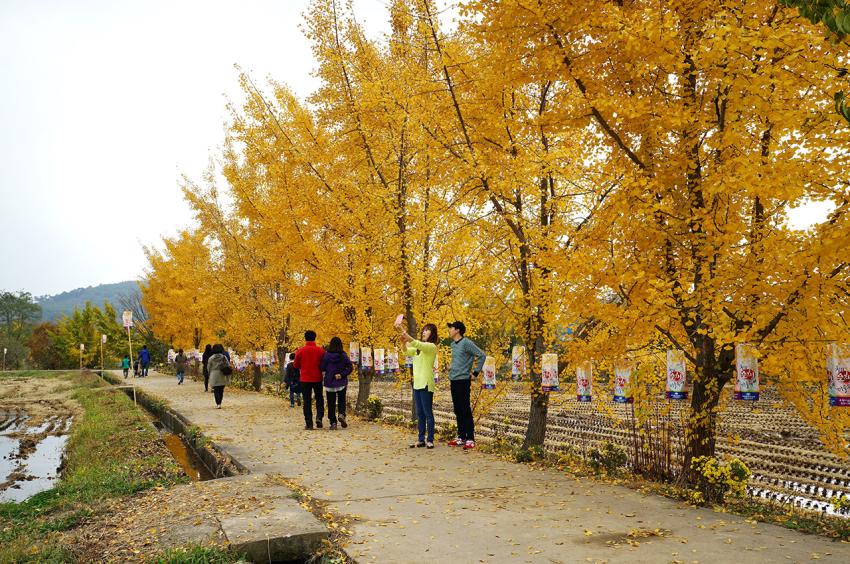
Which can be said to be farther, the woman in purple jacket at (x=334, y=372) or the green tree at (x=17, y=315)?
the green tree at (x=17, y=315)

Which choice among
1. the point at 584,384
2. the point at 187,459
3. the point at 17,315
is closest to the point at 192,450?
the point at 187,459

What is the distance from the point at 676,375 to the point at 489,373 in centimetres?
381

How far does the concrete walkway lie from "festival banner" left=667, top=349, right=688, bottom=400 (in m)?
1.05

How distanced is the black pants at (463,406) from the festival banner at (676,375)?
3.32m

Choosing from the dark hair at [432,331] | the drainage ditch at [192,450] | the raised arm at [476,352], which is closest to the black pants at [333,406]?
the drainage ditch at [192,450]

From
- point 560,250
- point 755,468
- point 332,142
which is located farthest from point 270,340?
point 560,250

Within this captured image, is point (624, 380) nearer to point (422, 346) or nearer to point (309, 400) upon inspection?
point (422, 346)

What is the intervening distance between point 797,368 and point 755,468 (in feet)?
22.7

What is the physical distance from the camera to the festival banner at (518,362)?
9258 millimetres

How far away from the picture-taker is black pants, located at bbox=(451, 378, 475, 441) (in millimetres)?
9133

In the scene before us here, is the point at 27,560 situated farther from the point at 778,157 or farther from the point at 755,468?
the point at 755,468

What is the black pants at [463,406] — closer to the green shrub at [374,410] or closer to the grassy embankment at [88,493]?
the grassy embankment at [88,493]

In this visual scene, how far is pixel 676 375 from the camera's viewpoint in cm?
631

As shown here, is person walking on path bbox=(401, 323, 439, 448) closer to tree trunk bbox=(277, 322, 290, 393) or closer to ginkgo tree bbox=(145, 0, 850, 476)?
ginkgo tree bbox=(145, 0, 850, 476)
